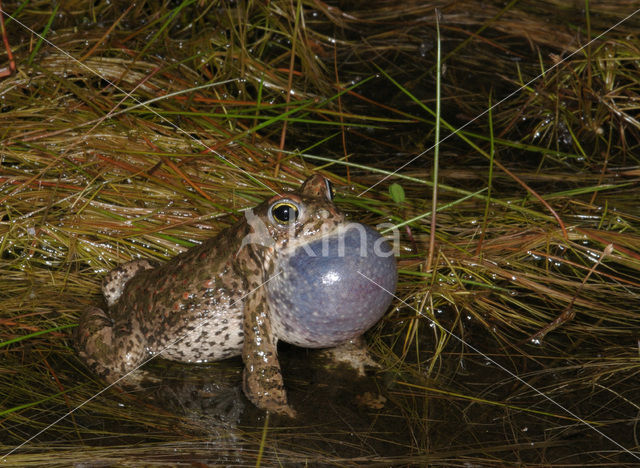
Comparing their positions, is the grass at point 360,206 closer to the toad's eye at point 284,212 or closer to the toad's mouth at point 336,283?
the toad's mouth at point 336,283

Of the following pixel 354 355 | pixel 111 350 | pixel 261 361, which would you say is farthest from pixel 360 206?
pixel 111 350

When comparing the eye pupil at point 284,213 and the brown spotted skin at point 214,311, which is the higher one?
the eye pupil at point 284,213

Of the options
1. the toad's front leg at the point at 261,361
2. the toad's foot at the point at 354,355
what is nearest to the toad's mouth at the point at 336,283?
the toad's front leg at the point at 261,361

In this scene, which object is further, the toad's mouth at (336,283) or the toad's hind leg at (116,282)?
the toad's hind leg at (116,282)

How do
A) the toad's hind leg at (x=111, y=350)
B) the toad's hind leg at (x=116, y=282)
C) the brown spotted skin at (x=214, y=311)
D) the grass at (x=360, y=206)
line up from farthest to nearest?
→ the toad's hind leg at (x=116, y=282) → the toad's hind leg at (x=111, y=350) → the brown spotted skin at (x=214, y=311) → the grass at (x=360, y=206)

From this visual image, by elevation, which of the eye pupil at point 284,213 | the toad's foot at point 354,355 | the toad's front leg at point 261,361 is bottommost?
the toad's foot at point 354,355

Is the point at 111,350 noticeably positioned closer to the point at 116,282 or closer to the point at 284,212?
the point at 116,282
